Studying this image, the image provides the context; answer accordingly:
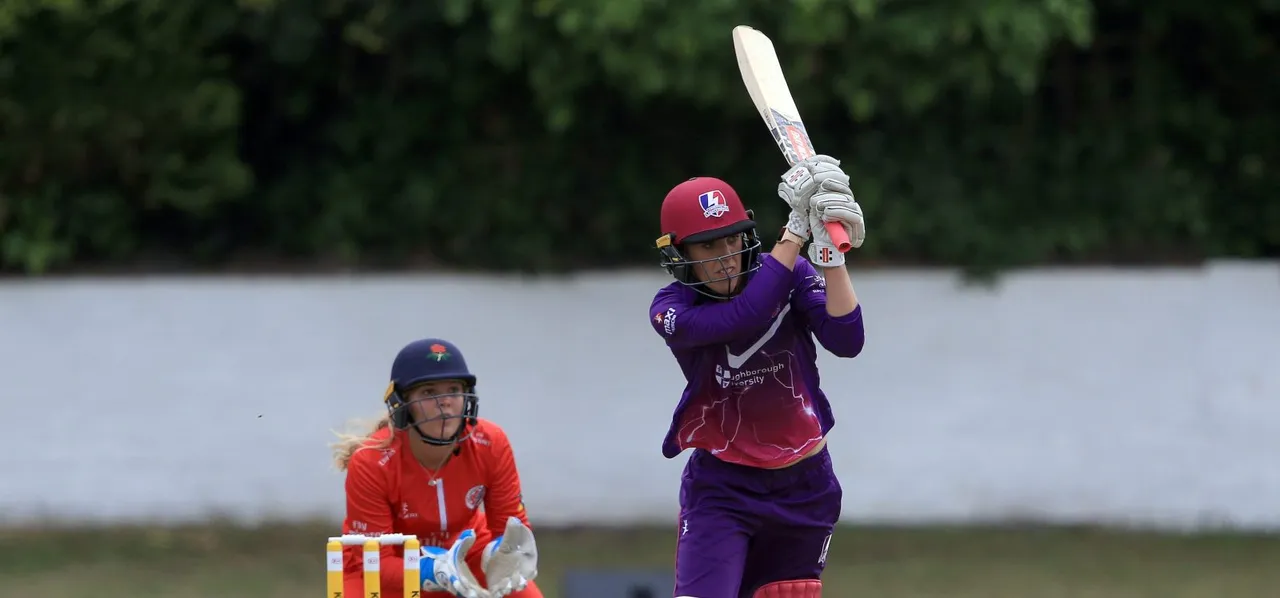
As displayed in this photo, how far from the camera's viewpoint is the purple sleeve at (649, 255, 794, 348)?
405 centimetres

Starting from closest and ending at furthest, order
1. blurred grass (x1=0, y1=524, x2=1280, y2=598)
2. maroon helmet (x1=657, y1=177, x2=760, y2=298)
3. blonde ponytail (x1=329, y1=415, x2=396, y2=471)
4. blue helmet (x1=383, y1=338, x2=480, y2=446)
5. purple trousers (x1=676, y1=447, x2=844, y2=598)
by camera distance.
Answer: maroon helmet (x1=657, y1=177, x2=760, y2=298)
purple trousers (x1=676, y1=447, x2=844, y2=598)
blue helmet (x1=383, y1=338, x2=480, y2=446)
blonde ponytail (x1=329, y1=415, x2=396, y2=471)
blurred grass (x1=0, y1=524, x2=1280, y2=598)

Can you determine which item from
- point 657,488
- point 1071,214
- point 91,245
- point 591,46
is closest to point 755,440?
point 591,46

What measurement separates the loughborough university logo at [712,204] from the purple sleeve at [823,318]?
0.92 feet

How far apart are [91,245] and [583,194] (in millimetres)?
2652

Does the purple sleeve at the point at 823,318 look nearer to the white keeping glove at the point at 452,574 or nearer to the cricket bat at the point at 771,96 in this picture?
the cricket bat at the point at 771,96

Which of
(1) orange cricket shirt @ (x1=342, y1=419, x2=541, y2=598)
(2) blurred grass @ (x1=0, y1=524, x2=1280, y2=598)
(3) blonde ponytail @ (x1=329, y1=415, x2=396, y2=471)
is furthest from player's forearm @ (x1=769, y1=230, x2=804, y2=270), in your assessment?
(2) blurred grass @ (x1=0, y1=524, x2=1280, y2=598)

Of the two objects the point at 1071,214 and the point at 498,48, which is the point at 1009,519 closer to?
the point at 1071,214

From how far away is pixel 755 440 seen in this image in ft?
14.4

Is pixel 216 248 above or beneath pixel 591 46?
beneath

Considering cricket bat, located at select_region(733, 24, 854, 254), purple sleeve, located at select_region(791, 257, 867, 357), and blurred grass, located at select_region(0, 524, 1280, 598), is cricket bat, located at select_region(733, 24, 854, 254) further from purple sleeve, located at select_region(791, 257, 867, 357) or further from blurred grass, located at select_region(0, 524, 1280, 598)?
blurred grass, located at select_region(0, 524, 1280, 598)

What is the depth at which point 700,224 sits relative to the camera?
13.9 ft

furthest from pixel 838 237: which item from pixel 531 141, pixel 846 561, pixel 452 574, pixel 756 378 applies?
pixel 531 141

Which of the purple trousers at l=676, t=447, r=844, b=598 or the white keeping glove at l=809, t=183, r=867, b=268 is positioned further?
the purple trousers at l=676, t=447, r=844, b=598

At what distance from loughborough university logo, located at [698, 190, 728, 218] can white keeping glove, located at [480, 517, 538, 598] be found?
1.03m
